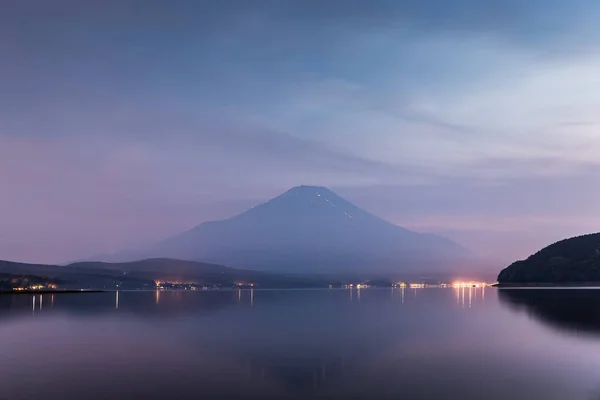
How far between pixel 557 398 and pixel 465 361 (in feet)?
37.0

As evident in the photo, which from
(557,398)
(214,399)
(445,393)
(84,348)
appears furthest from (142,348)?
(557,398)

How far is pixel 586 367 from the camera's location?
1332 inches

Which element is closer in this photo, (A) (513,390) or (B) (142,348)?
(A) (513,390)

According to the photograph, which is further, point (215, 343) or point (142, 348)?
point (215, 343)

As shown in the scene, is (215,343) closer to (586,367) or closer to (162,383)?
(162,383)

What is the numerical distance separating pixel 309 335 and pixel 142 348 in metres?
15.3

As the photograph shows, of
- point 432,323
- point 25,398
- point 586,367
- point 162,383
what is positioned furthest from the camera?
point 432,323

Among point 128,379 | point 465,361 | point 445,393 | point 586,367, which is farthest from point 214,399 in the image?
point 586,367

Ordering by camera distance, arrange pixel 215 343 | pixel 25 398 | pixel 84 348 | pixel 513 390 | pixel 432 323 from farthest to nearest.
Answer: pixel 432 323, pixel 215 343, pixel 84 348, pixel 513 390, pixel 25 398

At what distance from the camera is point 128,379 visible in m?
30.5

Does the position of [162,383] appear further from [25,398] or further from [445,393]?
[445,393]

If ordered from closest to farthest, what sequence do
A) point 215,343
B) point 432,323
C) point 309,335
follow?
point 215,343 < point 309,335 < point 432,323

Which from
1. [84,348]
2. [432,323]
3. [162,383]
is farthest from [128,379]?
[432,323]

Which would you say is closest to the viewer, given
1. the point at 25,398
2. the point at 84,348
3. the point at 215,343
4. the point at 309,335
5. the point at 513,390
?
the point at 25,398
